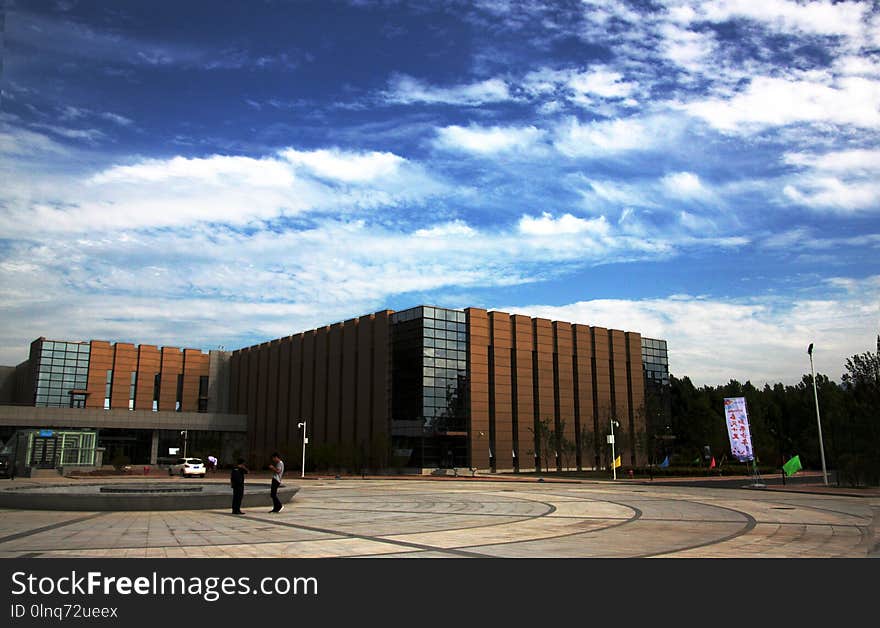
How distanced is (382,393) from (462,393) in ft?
26.4

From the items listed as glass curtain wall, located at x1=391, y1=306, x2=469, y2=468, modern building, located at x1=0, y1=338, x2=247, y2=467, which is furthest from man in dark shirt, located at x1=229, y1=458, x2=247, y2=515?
modern building, located at x1=0, y1=338, x2=247, y2=467

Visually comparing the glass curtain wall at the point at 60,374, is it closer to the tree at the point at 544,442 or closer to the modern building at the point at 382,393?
the modern building at the point at 382,393

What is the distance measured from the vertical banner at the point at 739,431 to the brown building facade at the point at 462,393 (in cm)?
1991

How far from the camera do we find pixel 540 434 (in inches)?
2655

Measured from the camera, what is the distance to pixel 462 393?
6544 centimetres

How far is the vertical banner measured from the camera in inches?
1510

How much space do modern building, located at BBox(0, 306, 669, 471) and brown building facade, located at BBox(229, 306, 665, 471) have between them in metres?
0.15

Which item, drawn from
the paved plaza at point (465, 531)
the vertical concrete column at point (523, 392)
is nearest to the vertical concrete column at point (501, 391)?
the vertical concrete column at point (523, 392)

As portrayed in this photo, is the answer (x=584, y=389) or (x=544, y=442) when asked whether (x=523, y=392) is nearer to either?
(x=544, y=442)

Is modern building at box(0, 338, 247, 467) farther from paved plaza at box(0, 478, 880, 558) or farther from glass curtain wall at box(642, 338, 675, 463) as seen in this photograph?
paved plaza at box(0, 478, 880, 558)

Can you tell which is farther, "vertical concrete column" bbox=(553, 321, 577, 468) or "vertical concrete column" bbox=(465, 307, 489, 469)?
"vertical concrete column" bbox=(553, 321, 577, 468)
